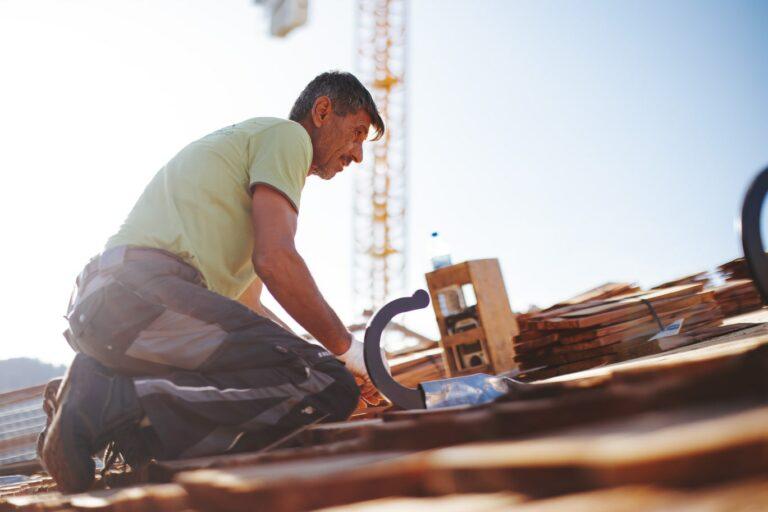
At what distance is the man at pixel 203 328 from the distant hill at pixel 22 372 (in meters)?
33.1

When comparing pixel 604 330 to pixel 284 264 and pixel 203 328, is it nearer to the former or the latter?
pixel 284 264

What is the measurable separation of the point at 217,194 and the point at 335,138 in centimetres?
70

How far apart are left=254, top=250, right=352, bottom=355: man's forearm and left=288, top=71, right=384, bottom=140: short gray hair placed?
0.90m

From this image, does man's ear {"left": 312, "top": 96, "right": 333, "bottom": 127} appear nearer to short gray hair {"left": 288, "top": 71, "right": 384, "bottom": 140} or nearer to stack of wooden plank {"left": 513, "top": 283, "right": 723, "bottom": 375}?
short gray hair {"left": 288, "top": 71, "right": 384, "bottom": 140}

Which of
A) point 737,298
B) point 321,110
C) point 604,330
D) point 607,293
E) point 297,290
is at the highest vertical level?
point 321,110

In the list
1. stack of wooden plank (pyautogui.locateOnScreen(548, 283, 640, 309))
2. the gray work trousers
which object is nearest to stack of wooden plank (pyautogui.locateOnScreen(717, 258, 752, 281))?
stack of wooden plank (pyautogui.locateOnScreen(548, 283, 640, 309))

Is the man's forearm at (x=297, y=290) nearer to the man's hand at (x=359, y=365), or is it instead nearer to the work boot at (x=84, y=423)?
the man's hand at (x=359, y=365)

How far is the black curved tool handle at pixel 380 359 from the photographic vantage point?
1.82 meters

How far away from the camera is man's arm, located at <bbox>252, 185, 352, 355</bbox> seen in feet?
6.80

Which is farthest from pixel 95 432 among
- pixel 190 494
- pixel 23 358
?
pixel 23 358

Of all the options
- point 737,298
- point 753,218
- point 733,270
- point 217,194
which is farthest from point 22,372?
point 753,218

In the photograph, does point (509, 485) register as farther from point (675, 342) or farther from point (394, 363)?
point (394, 363)

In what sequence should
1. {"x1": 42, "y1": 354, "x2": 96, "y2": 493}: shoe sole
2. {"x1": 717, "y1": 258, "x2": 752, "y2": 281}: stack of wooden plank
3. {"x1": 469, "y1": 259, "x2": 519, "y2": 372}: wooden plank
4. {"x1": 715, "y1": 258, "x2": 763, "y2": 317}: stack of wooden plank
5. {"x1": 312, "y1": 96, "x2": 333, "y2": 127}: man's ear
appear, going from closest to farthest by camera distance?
{"x1": 42, "y1": 354, "x2": 96, "y2": 493}: shoe sole → {"x1": 312, "y1": 96, "x2": 333, "y2": 127}: man's ear → {"x1": 469, "y1": 259, "x2": 519, "y2": 372}: wooden plank → {"x1": 715, "y1": 258, "x2": 763, "y2": 317}: stack of wooden plank → {"x1": 717, "y1": 258, "x2": 752, "y2": 281}: stack of wooden plank

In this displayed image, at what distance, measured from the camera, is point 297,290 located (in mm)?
2104
